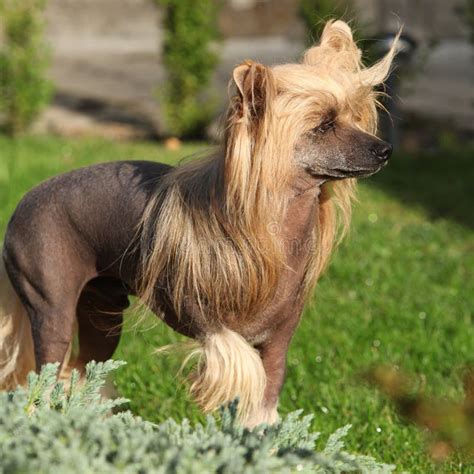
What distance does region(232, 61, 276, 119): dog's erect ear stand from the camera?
282 cm

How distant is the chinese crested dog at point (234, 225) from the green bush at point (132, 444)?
511 mm

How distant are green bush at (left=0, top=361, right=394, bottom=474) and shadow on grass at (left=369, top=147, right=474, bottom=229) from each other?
5.51 metres

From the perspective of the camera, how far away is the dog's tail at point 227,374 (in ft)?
10.2

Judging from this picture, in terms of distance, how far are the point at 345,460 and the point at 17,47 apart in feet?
31.2

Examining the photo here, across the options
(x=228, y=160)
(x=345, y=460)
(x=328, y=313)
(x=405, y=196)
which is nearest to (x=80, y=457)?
(x=345, y=460)

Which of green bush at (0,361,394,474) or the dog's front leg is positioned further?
the dog's front leg

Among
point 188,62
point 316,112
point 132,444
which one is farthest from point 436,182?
point 132,444

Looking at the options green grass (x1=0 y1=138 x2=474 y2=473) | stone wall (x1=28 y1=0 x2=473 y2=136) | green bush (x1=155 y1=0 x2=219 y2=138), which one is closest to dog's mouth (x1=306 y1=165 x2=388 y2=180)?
green grass (x1=0 y1=138 x2=474 y2=473)

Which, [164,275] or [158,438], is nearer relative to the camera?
[158,438]

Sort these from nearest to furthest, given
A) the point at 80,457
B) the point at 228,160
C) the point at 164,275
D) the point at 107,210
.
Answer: the point at 80,457 → the point at 228,160 → the point at 164,275 → the point at 107,210

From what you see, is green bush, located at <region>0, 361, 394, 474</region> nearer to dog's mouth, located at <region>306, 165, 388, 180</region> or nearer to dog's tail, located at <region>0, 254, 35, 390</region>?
dog's mouth, located at <region>306, 165, 388, 180</region>

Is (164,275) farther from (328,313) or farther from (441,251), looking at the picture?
(441,251)

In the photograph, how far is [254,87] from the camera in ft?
9.38

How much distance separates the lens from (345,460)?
2.43 meters
